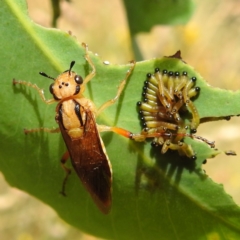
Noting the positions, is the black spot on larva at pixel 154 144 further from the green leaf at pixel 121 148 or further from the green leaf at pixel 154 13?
the green leaf at pixel 154 13

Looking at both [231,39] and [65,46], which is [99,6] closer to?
[231,39]

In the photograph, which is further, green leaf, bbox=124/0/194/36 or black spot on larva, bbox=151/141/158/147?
green leaf, bbox=124/0/194/36

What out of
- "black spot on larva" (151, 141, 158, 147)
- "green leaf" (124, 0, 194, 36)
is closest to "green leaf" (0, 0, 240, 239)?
"black spot on larva" (151, 141, 158, 147)

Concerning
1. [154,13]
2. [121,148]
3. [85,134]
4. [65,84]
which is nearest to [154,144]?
[121,148]

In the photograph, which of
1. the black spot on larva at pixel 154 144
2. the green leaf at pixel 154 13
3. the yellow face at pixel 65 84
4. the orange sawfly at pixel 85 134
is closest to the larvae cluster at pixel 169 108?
the black spot on larva at pixel 154 144

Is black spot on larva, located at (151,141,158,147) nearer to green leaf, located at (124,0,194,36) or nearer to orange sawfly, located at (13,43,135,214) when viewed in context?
orange sawfly, located at (13,43,135,214)

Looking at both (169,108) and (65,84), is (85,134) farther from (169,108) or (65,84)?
(169,108)

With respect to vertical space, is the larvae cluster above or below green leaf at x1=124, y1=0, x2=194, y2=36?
below
